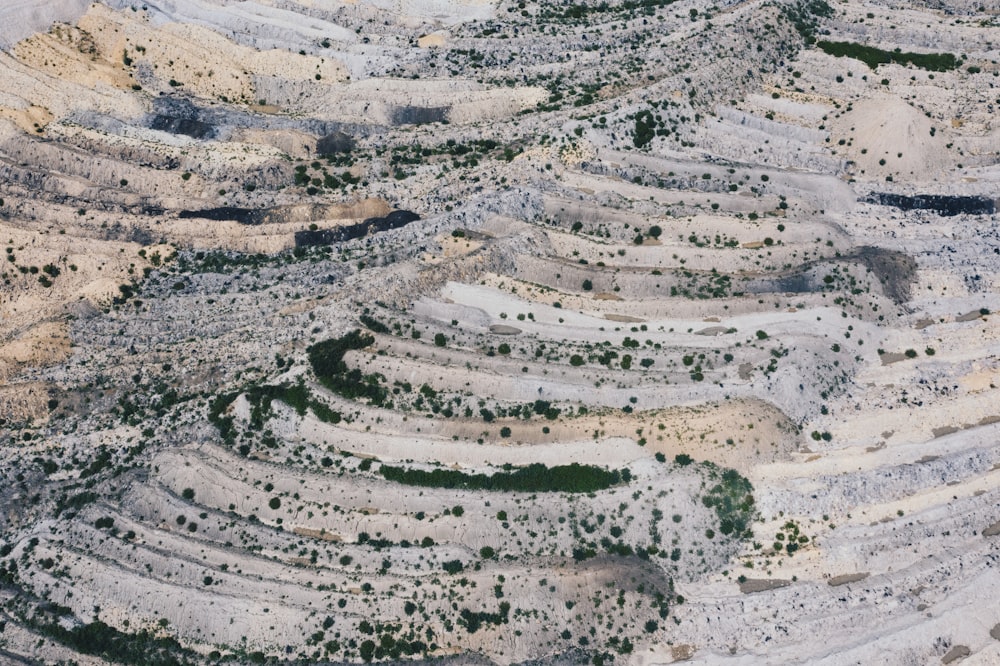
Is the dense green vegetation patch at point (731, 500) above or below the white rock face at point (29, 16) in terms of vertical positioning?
below

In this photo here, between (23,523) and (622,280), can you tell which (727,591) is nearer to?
(622,280)

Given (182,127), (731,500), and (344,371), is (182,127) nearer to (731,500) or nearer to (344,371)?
(344,371)

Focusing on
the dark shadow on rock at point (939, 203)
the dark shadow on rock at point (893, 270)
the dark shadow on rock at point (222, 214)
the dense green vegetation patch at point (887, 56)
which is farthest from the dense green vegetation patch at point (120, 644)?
the dense green vegetation patch at point (887, 56)

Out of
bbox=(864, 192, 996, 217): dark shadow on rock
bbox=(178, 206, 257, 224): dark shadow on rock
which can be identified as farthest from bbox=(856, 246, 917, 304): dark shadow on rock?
bbox=(178, 206, 257, 224): dark shadow on rock

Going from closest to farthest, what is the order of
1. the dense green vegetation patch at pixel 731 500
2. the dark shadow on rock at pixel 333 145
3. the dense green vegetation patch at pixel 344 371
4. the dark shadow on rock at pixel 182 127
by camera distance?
the dense green vegetation patch at pixel 731 500 → the dense green vegetation patch at pixel 344 371 → the dark shadow on rock at pixel 182 127 → the dark shadow on rock at pixel 333 145

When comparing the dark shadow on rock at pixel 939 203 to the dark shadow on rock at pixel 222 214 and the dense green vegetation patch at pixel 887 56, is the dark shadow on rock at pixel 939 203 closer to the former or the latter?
the dense green vegetation patch at pixel 887 56

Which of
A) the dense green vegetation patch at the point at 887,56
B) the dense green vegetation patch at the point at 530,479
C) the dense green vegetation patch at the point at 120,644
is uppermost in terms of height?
the dense green vegetation patch at the point at 887,56

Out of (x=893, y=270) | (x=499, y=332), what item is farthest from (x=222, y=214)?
(x=893, y=270)

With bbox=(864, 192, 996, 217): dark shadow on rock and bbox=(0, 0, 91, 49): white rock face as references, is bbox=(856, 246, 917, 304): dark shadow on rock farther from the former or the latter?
bbox=(0, 0, 91, 49): white rock face
